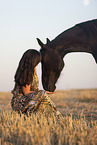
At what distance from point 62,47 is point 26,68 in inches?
37.6

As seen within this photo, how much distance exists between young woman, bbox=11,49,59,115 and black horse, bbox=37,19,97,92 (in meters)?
0.48

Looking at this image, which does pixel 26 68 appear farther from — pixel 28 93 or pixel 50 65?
pixel 50 65

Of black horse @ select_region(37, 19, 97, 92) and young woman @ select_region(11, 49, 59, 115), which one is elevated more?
black horse @ select_region(37, 19, 97, 92)

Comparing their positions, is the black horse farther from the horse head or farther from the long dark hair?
the long dark hair

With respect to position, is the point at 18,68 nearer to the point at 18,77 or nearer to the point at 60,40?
the point at 18,77

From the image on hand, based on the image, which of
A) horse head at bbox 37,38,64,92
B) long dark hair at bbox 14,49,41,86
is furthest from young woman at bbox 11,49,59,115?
horse head at bbox 37,38,64,92

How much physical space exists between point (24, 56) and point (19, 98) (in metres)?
1.01

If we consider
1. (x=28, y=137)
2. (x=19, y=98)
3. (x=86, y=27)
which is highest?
(x=86, y=27)

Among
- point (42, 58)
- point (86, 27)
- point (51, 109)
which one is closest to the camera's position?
point (42, 58)

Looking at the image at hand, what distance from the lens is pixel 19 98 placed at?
14.3 feet

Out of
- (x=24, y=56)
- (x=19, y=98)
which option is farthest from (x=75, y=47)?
(x=19, y=98)

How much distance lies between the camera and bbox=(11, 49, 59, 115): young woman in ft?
12.7

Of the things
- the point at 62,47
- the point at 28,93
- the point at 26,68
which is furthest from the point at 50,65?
the point at 28,93

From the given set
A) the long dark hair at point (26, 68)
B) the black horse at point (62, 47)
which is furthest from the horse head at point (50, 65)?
the long dark hair at point (26, 68)
